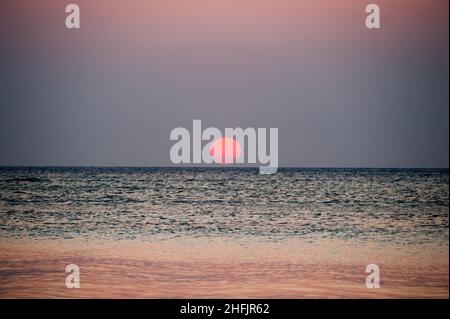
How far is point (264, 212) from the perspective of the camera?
24.5m

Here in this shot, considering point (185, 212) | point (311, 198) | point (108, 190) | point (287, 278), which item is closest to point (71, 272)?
point (287, 278)

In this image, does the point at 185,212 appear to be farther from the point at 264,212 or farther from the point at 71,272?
the point at 71,272

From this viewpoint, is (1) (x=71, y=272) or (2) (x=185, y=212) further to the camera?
(2) (x=185, y=212)

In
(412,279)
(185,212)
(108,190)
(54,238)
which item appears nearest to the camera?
(412,279)
